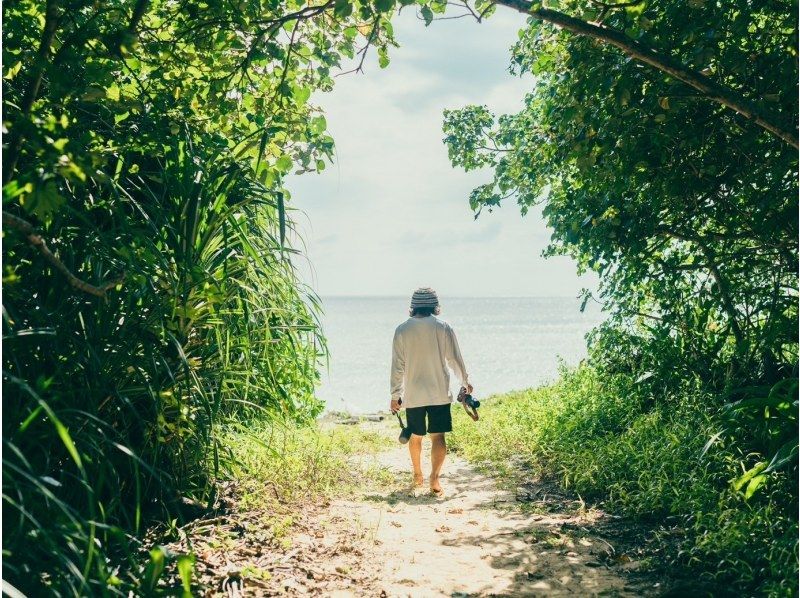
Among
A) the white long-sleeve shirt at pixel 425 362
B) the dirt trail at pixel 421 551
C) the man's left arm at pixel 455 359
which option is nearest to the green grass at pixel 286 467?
the dirt trail at pixel 421 551

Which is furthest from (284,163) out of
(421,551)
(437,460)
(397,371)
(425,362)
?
(437,460)

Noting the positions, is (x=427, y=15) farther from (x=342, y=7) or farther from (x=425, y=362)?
(x=425, y=362)

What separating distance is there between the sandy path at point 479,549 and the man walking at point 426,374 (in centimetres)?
57

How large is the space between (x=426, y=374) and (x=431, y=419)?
436 mm

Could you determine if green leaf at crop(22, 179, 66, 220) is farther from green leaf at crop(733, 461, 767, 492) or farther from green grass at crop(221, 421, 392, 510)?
green leaf at crop(733, 461, 767, 492)

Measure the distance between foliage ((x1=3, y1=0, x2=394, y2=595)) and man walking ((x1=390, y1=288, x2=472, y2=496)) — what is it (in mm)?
1361

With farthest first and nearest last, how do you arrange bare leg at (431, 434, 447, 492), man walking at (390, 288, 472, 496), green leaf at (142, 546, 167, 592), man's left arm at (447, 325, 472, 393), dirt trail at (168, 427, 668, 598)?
man's left arm at (447, 325, 472, 393)
man walking at (390, 288, 472, 496)
bare leg at (431, 434, 447, 492)
dirt trail at (168, 427, 668, 598)
green leaf at (142, 546, 167, 592)

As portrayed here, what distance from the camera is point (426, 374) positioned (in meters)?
6.37

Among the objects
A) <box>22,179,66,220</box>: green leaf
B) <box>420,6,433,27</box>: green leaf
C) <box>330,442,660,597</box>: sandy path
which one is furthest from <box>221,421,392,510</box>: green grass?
<box>420,6,433,27</box>: green leaf

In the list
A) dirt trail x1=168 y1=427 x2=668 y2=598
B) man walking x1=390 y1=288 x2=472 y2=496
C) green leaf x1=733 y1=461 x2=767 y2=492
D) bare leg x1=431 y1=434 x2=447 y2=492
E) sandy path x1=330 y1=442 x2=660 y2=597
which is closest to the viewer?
dirt trail x1=168 y1=427 x2=668 y2=598

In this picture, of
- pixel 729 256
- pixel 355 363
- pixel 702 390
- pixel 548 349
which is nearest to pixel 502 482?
pixel 702 390

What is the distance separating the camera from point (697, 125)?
4891 millimetres

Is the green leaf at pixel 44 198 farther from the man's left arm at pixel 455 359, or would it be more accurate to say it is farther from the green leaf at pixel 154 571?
the man's left arm at pixel 455 359

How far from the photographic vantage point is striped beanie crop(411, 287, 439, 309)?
6566 millimetres
